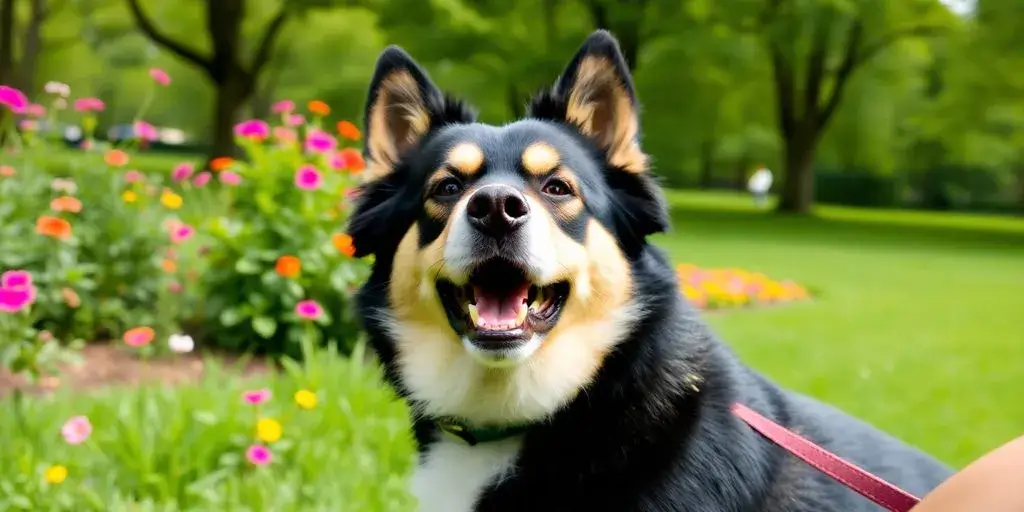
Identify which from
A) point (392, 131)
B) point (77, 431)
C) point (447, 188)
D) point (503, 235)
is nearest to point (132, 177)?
point (77, 431)

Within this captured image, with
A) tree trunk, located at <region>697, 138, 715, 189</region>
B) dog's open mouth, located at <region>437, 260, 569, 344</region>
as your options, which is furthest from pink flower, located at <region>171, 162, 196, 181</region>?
tree trunk, located at <region>697, 138, 715, 189</region>

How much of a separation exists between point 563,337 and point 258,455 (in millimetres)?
1564

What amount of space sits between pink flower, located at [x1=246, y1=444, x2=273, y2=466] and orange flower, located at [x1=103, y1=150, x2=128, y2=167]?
2711 mm

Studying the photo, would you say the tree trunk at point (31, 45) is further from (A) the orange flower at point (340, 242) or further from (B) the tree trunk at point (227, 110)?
(A) the orange flower at point (340, 242)

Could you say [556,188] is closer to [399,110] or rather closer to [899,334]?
[399,110]

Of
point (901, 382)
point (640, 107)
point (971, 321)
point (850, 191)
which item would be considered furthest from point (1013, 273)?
point (850, 191)

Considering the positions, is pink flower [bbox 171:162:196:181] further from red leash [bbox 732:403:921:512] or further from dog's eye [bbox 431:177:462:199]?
red leash [bbox 732:403:921:512]

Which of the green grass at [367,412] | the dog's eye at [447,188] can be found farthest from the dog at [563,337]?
the green grass at [367,412]

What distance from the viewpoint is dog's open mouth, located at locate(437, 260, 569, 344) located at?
2.40 m

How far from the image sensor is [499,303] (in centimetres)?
250

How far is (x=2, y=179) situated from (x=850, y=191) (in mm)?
42299

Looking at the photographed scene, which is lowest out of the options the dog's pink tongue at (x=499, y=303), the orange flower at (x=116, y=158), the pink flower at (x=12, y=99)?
the dog's pink tongue at (x=499, y=303)

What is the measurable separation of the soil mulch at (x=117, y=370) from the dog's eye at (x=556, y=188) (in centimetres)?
293

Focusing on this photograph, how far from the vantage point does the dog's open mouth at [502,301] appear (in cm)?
240
